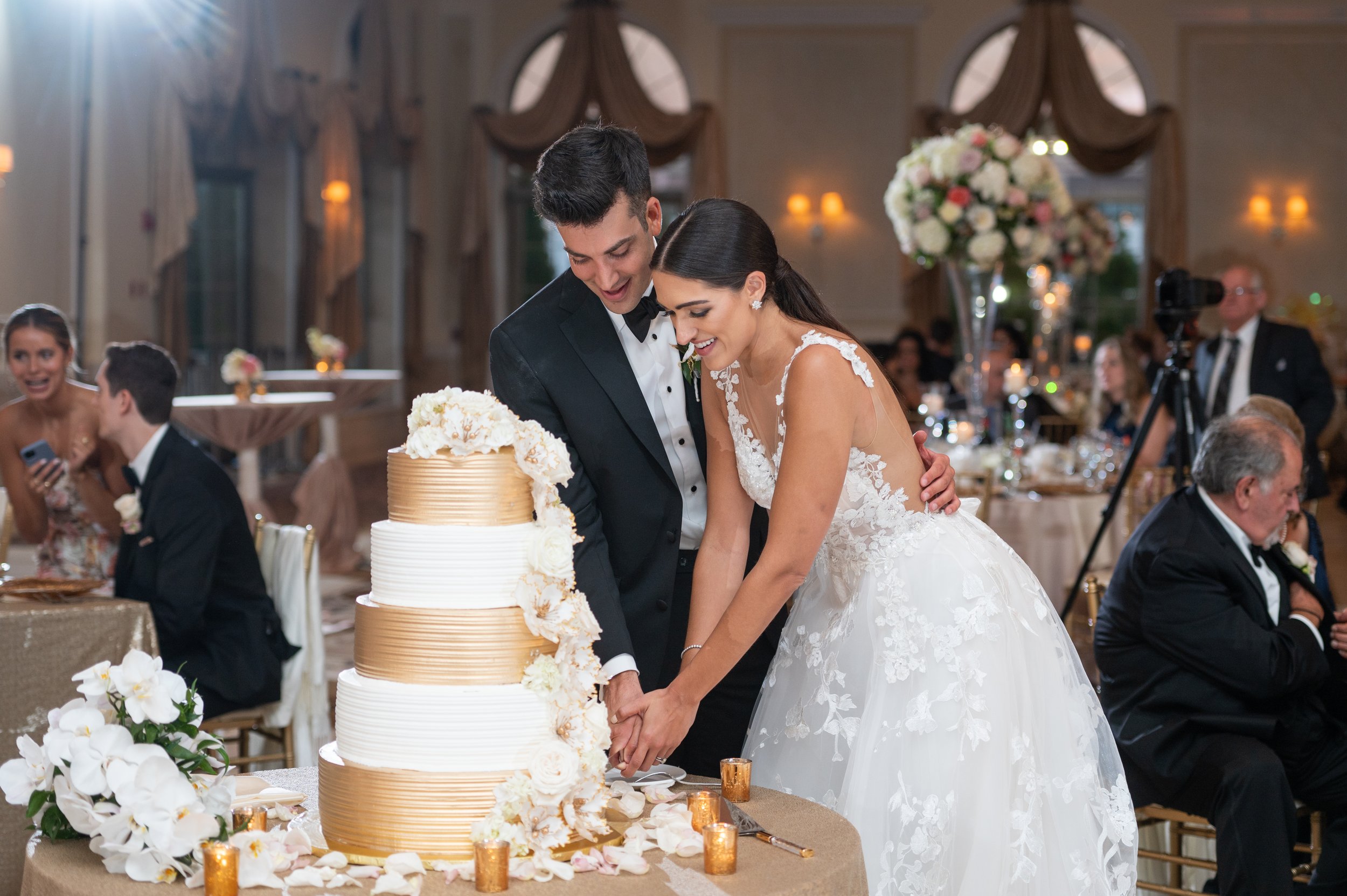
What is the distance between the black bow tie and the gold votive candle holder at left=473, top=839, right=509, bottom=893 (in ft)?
3.82

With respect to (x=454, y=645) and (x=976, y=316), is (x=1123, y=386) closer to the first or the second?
(x=976, y=316)

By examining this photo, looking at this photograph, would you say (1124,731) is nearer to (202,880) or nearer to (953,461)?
(202,880)

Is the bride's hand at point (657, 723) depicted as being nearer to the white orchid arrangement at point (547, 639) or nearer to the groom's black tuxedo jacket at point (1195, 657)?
the white orchid arrangement at point (547, 639)

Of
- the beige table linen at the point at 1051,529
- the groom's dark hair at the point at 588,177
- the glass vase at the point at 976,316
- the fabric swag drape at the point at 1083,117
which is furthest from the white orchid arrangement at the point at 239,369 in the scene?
the fabric swag drape at the point at 1083,117

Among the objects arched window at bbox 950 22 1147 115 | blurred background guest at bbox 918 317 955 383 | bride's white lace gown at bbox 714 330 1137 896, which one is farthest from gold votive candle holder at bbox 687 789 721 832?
arched window at bbox 950 22 1147 115

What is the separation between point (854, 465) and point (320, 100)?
1181 cm

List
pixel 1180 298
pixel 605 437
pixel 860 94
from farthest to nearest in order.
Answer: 1. pixel 860 94
2. pixel 1180 298
3. pixel 605 437

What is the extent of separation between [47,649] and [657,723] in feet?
7.15

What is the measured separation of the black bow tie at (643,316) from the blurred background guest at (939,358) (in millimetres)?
6488

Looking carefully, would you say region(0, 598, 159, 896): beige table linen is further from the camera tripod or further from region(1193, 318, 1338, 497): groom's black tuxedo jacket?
region(1193, 318, 1338, 497): groom's black tuxedo jacket

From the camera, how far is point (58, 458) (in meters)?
4.35

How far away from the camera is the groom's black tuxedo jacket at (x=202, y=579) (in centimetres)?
379

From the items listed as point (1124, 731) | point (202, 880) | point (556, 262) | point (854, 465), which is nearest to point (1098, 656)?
point (1124, 731)

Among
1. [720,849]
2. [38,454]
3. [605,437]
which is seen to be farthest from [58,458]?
[720,849]
